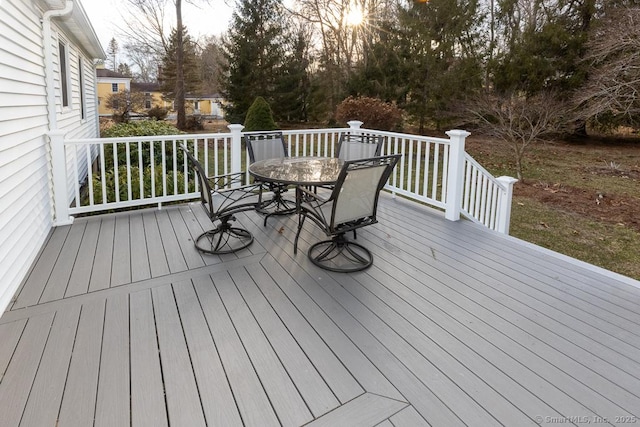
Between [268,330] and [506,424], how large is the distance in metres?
1.23

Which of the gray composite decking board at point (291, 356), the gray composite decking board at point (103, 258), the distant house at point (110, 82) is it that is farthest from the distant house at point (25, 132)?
the distant house at point (110, 82)

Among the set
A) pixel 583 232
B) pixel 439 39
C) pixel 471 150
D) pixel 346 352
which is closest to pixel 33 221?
pixel 346 352

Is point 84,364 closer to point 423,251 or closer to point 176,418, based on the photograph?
point 176,418

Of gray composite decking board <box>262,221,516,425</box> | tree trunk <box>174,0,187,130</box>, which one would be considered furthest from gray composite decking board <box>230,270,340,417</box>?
tree trunk <box>174,0,187,130</box>

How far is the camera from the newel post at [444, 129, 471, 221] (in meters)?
4.23

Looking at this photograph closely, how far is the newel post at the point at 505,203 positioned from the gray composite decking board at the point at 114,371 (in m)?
3.68

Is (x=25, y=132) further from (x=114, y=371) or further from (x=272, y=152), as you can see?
(x=272, y=152)

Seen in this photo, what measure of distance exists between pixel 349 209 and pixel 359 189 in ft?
0.54

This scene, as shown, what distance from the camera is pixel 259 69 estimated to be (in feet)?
56.3

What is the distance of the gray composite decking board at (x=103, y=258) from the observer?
2758mm

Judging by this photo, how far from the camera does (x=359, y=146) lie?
482cm

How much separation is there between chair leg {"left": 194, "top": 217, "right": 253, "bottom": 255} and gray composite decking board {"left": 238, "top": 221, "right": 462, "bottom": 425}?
74 cm

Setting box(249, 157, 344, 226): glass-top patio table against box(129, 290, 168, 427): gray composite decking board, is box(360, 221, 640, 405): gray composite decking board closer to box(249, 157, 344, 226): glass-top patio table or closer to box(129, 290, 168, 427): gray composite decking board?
box(249, 157, 344, 226): glass-top patio table

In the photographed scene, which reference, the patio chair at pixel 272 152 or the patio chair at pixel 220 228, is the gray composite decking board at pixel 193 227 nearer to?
the patio chair at pixel 220 228
